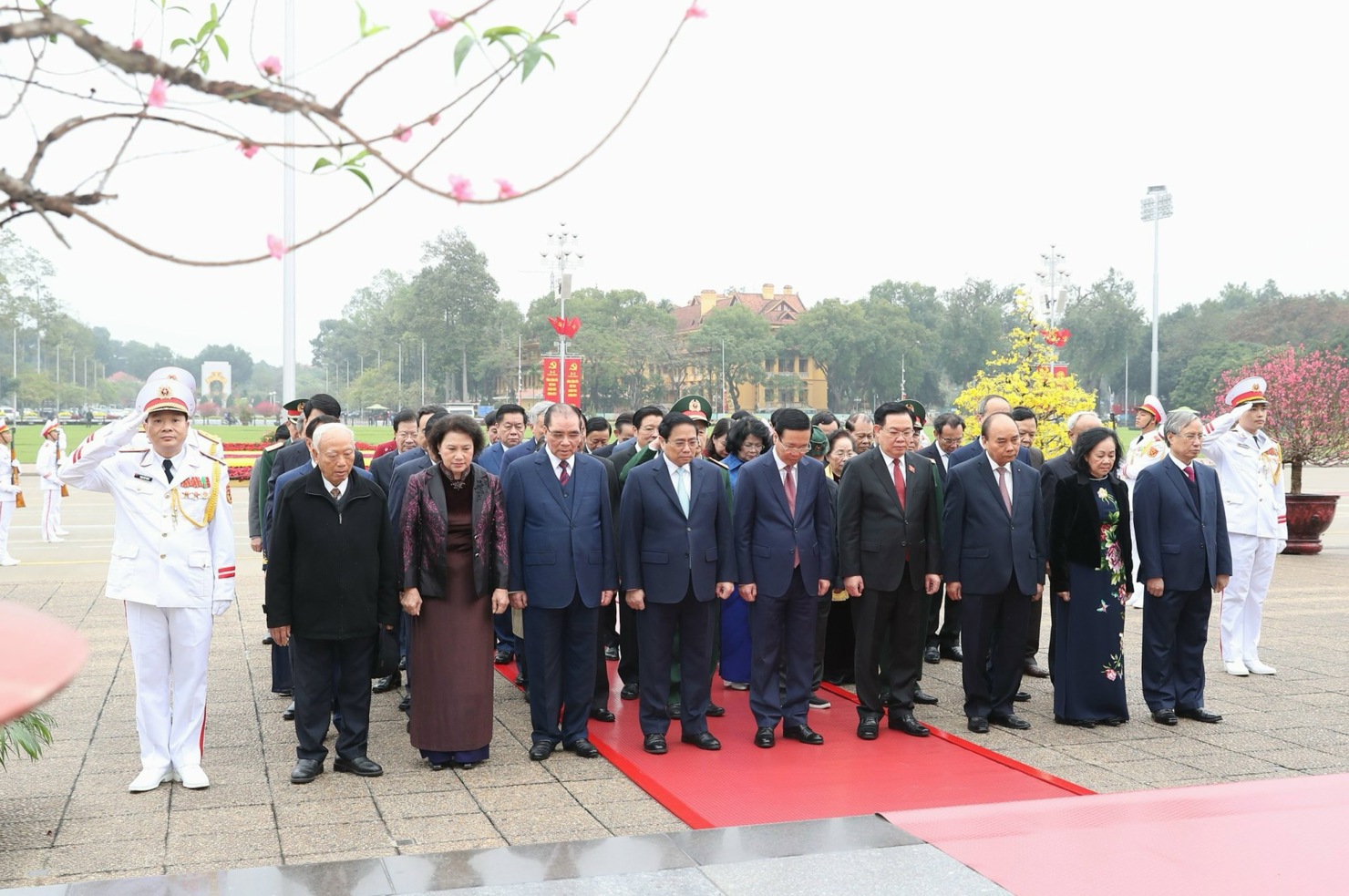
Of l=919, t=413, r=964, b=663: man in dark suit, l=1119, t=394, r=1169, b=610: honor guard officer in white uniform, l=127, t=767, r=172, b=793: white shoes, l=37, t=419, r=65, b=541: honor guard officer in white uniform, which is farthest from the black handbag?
l=37, t=419, r=65, b=541: honor guard officer in white uniform

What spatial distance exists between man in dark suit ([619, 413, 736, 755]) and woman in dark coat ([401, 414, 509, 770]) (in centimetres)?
75

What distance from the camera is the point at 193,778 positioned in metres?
5.32

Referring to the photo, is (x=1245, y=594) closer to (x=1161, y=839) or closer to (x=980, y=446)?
(x=980, y=446)

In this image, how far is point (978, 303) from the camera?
8719 centimetres

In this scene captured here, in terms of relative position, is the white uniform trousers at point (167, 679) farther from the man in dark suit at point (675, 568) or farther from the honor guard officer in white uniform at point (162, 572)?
the man in dark suit at point (675, 568)

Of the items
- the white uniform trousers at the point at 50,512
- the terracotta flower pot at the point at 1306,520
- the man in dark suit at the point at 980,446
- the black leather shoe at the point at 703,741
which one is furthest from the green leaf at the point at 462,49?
the white uniform trousers at the point at 50,512

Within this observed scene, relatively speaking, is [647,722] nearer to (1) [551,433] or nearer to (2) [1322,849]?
(1) [551,433]

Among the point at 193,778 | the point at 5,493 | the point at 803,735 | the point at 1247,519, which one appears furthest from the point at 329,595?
the point at 5,493

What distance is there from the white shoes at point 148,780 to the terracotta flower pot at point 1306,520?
1372 centimetres

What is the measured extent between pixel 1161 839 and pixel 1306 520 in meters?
12.0

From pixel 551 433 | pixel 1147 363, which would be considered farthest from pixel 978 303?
pixel 551 433

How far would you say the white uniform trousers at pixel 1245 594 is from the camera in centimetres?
783

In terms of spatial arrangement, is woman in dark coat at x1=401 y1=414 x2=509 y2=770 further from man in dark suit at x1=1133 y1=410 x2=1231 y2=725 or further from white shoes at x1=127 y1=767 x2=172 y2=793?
man in dark suit at x1=1133 y1=410 x2=1231 y2=725

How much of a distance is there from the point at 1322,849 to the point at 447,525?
13.2 feet
